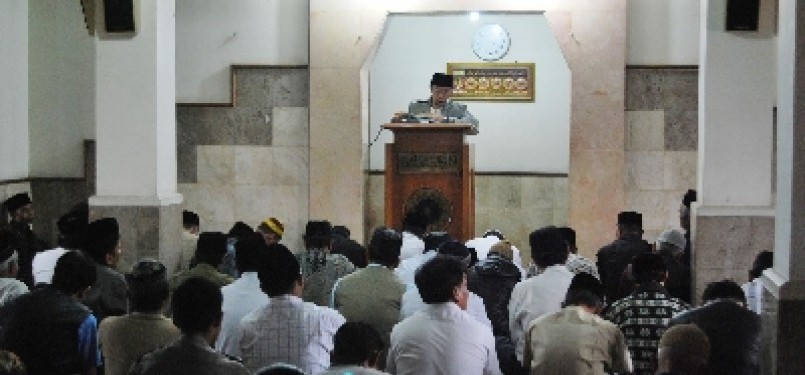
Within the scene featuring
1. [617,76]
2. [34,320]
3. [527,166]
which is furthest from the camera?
[527,166]

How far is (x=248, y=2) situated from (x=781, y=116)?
759 centimetres

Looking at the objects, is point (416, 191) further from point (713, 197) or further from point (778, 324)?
point (778, 324)

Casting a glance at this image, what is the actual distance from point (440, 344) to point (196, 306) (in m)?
1.28

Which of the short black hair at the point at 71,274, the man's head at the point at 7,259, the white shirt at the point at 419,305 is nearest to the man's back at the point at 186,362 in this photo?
the short black hair at the point at 71,274

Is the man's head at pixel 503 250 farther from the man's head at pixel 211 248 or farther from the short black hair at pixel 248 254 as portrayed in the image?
the short black hair at pixel 248 254

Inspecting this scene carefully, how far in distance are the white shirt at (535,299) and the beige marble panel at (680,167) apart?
572 centimetres

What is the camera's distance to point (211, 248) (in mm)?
7844

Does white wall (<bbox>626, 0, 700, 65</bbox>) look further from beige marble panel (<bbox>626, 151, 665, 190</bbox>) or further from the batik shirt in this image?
the batik shirt

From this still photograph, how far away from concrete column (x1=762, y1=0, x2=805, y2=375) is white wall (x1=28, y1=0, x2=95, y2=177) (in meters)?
8.26

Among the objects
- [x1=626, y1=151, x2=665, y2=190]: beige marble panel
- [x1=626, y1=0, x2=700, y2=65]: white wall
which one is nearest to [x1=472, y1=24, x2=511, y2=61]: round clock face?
[x1=626, y1=0, x2=700, y2=65]: white wall

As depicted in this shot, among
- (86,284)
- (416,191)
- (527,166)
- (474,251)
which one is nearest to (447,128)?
(416,191)

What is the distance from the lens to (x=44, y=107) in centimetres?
1333

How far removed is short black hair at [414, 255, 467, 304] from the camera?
5965 millimetres

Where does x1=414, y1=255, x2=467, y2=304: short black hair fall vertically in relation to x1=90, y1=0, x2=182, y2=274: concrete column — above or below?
below
